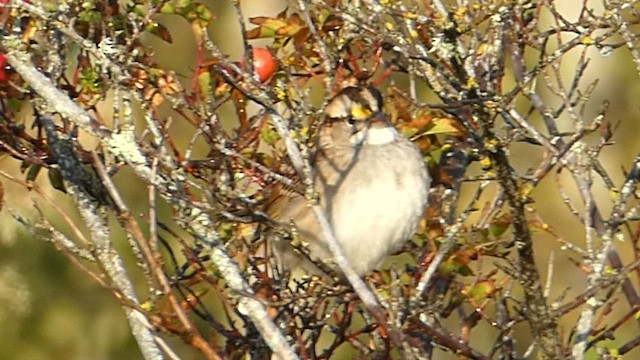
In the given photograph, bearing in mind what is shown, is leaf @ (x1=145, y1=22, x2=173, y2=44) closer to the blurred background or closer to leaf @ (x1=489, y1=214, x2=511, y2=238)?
leaf @ (x1=489, y1=214, x2=511, y2=238)

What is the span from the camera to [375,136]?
4.23 m

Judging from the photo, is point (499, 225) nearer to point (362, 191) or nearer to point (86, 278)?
point (362, 191)

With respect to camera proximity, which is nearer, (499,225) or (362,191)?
(499,225)

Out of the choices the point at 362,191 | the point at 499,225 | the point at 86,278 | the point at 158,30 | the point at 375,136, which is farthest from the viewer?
the point at 86,278

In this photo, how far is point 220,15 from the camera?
7.95m

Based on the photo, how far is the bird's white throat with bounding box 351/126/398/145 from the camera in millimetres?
4152

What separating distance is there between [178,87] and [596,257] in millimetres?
1033

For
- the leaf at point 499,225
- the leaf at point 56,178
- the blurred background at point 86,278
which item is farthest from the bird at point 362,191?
the blurred background at point 86,278

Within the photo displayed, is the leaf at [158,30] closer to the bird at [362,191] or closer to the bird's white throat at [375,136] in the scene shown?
the bird at [362,191]

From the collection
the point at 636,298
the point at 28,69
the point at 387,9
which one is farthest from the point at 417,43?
the point at 636,298

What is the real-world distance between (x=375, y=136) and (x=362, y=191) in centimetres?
21

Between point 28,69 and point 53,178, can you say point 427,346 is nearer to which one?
point 53,178

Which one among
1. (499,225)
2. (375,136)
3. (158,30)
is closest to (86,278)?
(375,136)

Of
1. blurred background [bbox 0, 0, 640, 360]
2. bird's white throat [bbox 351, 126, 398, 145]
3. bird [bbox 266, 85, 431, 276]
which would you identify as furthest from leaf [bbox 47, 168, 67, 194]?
blurred background [bbox 0, 0, 640, 360]
